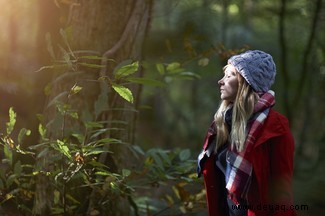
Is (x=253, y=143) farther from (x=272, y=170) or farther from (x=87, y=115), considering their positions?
(x=87, y=115)

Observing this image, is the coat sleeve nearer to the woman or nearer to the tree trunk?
the woman

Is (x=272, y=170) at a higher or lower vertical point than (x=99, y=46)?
lower

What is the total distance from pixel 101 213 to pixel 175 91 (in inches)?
336

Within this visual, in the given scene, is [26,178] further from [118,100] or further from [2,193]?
[118,100]

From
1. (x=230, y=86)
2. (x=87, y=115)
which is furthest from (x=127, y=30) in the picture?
(x=230, y=86)

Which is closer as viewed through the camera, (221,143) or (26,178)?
(221,143)

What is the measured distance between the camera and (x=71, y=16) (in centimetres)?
325

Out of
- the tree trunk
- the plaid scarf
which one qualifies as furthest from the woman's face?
the tree trunk

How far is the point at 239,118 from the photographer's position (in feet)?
8.47

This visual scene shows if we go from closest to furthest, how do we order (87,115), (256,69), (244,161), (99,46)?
(244,161) < (256,69) < (87,115) < (99,46)

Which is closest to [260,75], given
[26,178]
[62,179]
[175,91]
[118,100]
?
[118,100]

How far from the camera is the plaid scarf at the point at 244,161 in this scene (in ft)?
8.21

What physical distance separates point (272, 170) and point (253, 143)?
0.58 feet

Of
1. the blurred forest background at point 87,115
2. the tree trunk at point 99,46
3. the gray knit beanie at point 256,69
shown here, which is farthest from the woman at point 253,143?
the tree trunk at point 99,46
